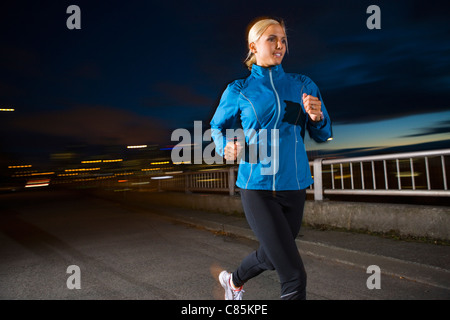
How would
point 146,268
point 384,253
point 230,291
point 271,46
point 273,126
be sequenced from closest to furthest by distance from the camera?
point 273,126
point 271,46
point 230,291
point 384,253
point 146,268

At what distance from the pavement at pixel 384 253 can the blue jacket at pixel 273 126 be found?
2253mm

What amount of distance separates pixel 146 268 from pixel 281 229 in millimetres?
2798

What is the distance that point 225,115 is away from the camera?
2127 millimetres

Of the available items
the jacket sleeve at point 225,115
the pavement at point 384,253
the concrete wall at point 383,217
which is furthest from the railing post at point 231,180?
the jacket sleeve at point 225,115

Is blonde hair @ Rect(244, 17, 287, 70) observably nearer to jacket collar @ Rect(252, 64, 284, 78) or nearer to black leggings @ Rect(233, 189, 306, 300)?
jacket collar @ Rect(252, 64, 284, 78)

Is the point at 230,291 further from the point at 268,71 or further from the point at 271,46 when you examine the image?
the point at 271,46

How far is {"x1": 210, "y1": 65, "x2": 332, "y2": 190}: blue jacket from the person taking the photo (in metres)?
1.93

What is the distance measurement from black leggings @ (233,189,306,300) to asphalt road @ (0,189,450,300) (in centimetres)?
128

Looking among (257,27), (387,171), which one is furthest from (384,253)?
(257,27)

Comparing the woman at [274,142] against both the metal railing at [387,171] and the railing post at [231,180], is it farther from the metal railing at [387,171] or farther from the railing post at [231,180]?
the railing post at [231,180]

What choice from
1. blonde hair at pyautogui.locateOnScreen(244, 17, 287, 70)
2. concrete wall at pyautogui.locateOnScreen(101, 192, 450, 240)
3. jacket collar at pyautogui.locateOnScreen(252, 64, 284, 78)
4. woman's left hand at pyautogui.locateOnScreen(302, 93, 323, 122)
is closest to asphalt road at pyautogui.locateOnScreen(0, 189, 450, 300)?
concrete wall at pyautogui.locateOnScreen(101, 192, 450, 240)

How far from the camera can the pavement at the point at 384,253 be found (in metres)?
3.20

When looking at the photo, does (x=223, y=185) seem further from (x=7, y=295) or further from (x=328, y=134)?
(x=328, y=134)

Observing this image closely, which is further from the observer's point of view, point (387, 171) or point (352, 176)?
point (352, 176)
